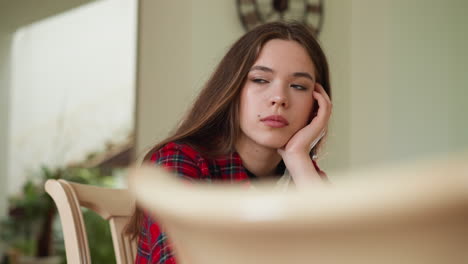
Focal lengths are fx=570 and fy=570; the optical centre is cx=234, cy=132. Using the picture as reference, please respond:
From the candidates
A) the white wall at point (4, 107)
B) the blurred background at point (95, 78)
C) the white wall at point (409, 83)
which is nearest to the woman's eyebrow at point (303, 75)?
the blurred background at point (95, 78)

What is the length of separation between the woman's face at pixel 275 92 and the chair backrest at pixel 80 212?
0.97 feet

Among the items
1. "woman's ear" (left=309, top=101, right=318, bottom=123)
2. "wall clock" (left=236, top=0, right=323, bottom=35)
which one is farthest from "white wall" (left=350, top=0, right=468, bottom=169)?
"woman's ear" (left=309, top=101, right=318, bottom=123)

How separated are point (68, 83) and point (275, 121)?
2086 millimetres

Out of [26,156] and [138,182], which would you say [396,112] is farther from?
[138,182]

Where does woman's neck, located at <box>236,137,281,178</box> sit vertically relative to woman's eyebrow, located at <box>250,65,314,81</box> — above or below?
below

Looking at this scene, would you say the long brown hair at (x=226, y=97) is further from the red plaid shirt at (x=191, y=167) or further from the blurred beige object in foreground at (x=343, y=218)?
the blurred beige object in foreground at (x=343, y=218)

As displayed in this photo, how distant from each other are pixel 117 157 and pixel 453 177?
292 centimetres

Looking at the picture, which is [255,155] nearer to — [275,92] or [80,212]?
[275,92]

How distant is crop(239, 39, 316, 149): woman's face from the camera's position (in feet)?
3.80

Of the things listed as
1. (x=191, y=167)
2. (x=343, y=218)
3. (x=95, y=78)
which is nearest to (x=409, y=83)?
(x=95, y=78)

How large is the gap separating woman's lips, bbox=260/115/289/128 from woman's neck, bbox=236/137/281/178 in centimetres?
7

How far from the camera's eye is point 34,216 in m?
2.98

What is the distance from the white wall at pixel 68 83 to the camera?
299 centimetres

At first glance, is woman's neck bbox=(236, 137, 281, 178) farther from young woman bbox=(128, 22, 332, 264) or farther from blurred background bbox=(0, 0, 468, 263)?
blurred background bbox=(0, 0, 468, 263)
